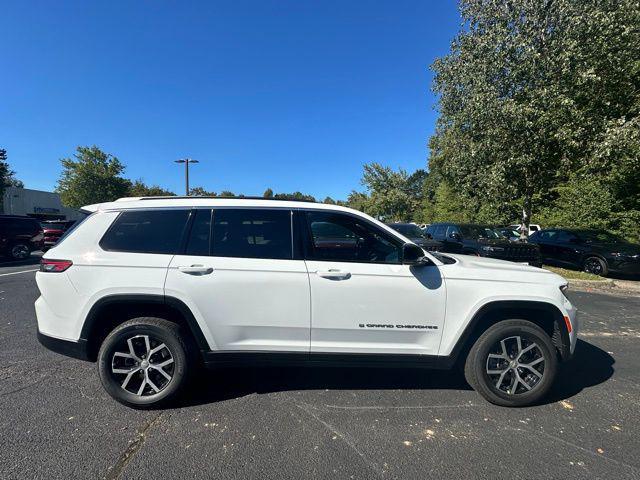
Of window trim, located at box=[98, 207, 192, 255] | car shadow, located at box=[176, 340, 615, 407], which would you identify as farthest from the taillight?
car shadow, located at box=[176, 340, 615, 407]

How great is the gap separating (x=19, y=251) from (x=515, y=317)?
57.5 ft

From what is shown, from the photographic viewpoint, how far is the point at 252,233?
3.02 m

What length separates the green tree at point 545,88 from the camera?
997 cm

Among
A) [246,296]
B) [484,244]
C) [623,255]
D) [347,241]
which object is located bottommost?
[623,255]

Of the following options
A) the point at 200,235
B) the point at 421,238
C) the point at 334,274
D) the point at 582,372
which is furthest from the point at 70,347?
the point at 421,238

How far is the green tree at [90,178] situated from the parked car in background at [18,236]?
2579cm

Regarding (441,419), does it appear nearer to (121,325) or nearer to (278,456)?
(278,456)

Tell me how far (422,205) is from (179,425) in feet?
152

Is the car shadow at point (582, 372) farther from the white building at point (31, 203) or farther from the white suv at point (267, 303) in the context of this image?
the white building at point (31, 203)

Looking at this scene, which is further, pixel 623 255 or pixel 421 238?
pixel 421 238

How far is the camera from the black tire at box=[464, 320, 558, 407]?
9.82 ft

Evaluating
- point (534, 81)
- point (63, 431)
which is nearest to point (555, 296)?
point (63, 431)

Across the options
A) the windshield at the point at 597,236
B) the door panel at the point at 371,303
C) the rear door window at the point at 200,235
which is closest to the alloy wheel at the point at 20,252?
the rear door window at the point at 200,235

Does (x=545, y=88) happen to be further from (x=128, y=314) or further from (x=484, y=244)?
(x=128, y=314)
